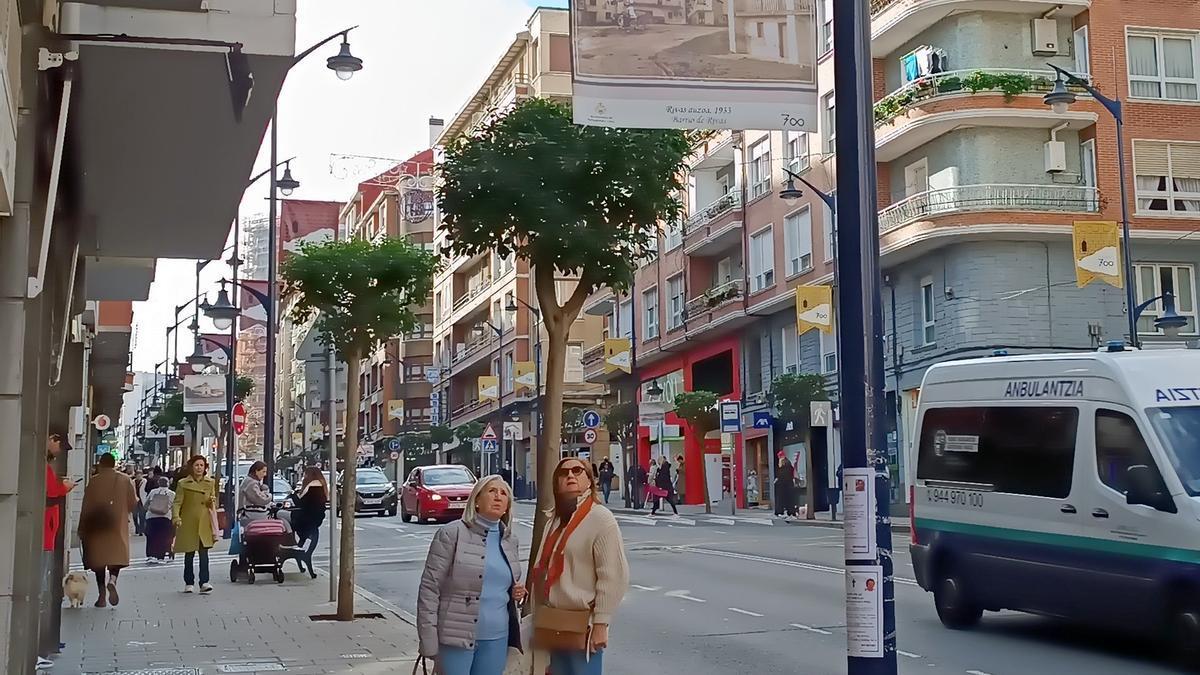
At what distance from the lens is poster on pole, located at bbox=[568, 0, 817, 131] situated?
6949mm

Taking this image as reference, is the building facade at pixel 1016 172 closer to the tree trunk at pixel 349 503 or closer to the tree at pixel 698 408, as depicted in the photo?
the tree at pixel 698 408

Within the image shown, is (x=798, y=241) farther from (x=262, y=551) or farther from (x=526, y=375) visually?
(x=262, y=551)

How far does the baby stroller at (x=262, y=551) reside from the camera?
69.8 feet

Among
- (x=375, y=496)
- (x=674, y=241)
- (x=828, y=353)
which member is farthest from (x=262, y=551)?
Answer: (x=674, y=241)

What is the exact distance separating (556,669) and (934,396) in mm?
8123

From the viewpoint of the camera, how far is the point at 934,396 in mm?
14398

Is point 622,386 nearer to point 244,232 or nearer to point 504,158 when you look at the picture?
point 504,158

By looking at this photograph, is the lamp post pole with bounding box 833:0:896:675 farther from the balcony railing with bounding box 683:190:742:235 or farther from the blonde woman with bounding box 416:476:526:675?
the balcony railing with bounding box 683:190:742:235

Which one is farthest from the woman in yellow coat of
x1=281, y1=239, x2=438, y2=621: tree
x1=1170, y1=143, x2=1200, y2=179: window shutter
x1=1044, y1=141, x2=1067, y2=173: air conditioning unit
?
x1=1170, y1=143, x2=1200, y2=179: window shutter

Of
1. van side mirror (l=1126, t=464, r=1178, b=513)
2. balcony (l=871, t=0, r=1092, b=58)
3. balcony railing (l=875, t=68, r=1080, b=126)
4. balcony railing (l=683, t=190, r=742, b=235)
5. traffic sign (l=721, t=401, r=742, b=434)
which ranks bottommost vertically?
van side mirror (l=1126, t=464, r=1178, b=513)

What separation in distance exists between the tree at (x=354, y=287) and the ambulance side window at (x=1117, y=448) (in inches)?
308

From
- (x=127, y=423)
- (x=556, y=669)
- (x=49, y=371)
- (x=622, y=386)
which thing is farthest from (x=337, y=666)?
(x=127, y=423)

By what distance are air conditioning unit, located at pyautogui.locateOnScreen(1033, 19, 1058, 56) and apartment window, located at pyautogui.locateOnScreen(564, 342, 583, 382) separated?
36833 millimetres

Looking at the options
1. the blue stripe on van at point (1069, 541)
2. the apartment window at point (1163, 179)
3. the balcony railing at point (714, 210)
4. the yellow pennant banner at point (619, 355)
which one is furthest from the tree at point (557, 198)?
the balcony railing at point (714, 210)
